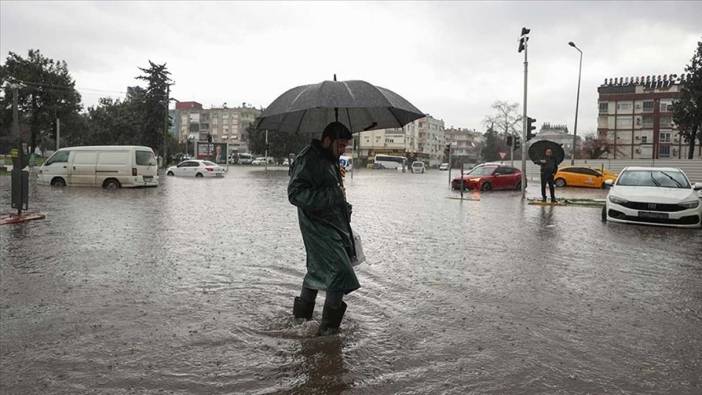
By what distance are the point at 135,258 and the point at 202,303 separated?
277cm

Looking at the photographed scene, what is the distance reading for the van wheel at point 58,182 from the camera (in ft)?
77.7

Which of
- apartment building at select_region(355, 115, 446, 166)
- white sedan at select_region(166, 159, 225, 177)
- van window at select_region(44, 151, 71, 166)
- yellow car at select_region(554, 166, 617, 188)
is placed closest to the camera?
van window at select_region(44, 151, 71, 166)

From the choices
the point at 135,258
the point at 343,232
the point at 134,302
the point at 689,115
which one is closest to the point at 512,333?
the point at 343,232

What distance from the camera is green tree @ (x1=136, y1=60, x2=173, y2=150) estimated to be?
60344mm

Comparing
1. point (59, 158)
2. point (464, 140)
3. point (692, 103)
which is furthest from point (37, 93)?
point (464, 140)

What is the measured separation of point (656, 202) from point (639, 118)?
88796 millimetres

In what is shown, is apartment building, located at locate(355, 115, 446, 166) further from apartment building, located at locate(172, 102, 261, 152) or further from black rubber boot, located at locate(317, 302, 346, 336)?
black rubber boot, located at locate(317, 302, 346, 336)

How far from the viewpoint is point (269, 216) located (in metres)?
13.5

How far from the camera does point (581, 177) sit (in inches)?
1297

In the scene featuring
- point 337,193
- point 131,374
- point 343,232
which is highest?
point 337,193

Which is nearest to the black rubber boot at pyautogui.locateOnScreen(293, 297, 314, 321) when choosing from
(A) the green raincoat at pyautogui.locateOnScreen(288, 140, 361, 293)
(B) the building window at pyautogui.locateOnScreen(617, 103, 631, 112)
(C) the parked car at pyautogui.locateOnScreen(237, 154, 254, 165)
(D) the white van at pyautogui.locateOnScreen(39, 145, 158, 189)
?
(A) the green raincoat at pyautogui.locateOnScreen(288, 140, 361, 293)

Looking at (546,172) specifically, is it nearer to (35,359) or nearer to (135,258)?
(135,258)

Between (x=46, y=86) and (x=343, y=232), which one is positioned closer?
(x=343, y=232)

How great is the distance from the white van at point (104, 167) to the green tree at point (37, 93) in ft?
101
